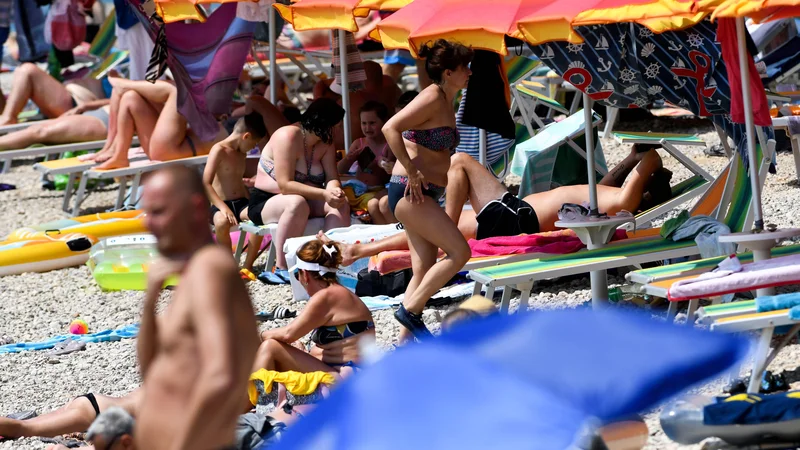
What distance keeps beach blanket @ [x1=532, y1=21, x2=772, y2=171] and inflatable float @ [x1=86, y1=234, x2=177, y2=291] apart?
9.25 feet

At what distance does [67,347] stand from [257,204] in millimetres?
1753

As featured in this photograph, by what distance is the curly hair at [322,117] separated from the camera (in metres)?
6.98

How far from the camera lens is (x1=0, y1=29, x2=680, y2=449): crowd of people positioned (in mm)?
2457

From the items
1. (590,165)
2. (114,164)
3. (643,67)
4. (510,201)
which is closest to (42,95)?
(114,164)

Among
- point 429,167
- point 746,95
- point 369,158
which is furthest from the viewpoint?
point 369,158

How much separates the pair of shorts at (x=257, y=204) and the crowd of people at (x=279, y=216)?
12 millimetres

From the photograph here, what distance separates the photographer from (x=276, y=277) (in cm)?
701

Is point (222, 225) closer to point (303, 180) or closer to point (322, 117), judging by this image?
point (303, 180)

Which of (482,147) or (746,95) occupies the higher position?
(746,95)

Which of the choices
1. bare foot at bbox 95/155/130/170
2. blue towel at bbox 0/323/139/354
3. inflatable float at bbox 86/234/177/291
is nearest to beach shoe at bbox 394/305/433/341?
blue towel at bbox 0/323/139/354

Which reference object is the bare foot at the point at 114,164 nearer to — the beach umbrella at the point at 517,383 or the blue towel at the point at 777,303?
the blue towel at the point at 777,303

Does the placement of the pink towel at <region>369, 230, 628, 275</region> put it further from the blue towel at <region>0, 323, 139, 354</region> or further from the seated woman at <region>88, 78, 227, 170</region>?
the seated woman at <region>88, 78, 227, 170</region>

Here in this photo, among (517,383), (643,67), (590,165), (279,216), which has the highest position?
(643,67)

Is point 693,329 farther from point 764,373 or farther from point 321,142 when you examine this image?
point 321,142
